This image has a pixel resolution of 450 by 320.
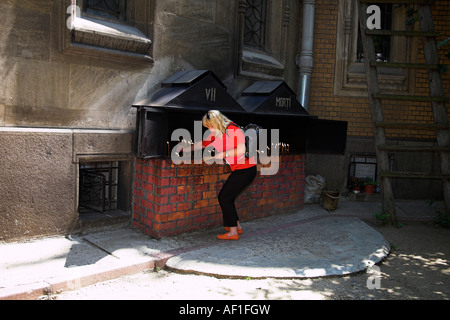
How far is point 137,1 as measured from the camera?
19.1 feet

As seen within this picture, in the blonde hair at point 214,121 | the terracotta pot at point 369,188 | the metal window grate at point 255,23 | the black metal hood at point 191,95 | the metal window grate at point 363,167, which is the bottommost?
the terracotta pot at point 369,188

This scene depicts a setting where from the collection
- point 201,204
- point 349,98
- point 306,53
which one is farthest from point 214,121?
point 349,98

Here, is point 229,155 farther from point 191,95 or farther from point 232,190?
point 191,95

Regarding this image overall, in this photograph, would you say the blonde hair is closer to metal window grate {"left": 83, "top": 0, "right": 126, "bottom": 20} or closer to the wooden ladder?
metal window grate {"left": 83, "top": 0, "right": 126, "bottom": 20}

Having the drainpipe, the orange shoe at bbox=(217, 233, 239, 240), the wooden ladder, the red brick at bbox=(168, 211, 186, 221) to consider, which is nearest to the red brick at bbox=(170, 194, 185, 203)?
the red brick at bbox=(168, 211, 186, 221)

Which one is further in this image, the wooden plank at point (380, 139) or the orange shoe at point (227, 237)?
the wooden plank at point (380, 139)

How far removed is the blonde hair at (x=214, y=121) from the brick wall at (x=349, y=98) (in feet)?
12.5

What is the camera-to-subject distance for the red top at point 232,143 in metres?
5.22

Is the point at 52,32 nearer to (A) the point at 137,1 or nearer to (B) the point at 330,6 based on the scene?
(A) the point at 137,1

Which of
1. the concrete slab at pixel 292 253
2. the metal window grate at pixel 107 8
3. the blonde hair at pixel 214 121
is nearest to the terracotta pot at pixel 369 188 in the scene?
the concrete slab at pixel 292 253

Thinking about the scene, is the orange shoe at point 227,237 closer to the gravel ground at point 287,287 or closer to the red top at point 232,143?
the red top at point 232,143

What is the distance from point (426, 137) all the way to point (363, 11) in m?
3.11

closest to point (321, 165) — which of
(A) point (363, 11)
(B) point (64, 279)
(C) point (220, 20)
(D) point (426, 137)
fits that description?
(D) point (426, 137)

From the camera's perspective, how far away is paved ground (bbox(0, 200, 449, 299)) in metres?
4.02
